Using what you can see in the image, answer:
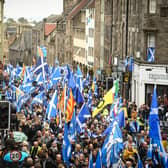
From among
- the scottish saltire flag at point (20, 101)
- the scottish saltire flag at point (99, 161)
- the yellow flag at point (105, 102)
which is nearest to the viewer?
the scottish saltire flag at point (99, 161)

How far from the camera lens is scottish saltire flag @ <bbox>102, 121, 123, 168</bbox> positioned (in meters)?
19.4

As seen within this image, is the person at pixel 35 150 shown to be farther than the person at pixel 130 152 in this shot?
Yes

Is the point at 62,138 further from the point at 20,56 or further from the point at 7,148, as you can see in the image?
the point at 20,56

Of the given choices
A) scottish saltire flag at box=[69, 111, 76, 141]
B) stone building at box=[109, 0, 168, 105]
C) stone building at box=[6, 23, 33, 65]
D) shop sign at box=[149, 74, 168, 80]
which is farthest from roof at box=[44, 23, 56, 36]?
scottish saltire flag at box=[69, 111, 76, 141]

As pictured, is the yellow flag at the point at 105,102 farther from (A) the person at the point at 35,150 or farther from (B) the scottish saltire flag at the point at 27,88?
(B) the scottish saltire flag at the point at 27,88

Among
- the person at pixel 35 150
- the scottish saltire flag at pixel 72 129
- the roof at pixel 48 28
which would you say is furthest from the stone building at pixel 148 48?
the roof at pixel 48 28

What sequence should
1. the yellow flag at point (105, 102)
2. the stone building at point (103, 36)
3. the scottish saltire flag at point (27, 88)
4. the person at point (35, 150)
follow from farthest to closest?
the stone building at point (103, 36)
the scottish saltire flag at point (27, 88)
the yellow flag at point (105, 102)
the person at point (35, 150)

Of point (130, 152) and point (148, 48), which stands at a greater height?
point (148, 48)

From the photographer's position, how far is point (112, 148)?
19.5m

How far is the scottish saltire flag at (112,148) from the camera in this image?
1936 cm

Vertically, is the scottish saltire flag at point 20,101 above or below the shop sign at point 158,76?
above

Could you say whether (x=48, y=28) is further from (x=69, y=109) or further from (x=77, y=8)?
(x=69, y=109)

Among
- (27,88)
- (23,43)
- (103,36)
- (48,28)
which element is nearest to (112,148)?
(27,88)

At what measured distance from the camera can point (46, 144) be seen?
21.0 metres
